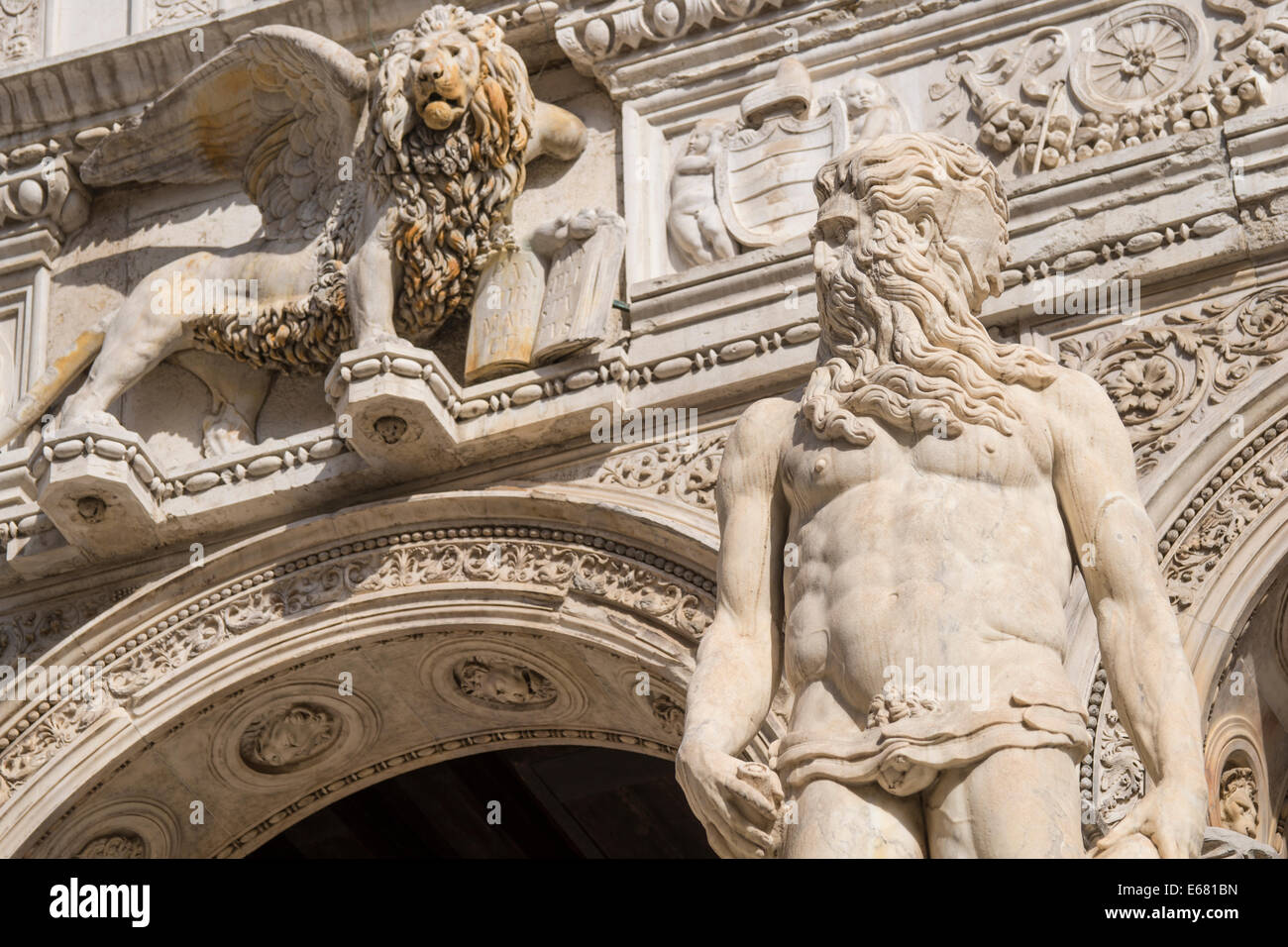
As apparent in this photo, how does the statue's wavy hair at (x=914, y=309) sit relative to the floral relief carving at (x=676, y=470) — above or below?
below

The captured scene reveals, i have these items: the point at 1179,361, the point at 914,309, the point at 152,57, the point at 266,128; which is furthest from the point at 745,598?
the point at 152,57

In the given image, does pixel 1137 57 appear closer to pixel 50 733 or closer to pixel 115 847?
pixel 50 733

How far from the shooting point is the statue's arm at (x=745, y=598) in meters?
5.70

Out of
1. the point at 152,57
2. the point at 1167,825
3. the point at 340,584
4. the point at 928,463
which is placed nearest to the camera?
the point at 1167,825

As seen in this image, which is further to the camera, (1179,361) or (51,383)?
(51,383)

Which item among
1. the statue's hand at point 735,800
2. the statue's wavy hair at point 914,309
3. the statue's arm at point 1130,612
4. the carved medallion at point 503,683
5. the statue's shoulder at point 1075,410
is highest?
the carved medallion at point 503,683

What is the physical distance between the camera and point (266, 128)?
10078 mm

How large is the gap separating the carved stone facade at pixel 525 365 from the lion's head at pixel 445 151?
0.02 m

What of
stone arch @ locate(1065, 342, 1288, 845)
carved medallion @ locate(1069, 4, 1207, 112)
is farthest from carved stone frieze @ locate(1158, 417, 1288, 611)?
carved medallion @ locate(1069, 4, 1207, 112)

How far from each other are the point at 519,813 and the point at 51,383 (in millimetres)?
3495

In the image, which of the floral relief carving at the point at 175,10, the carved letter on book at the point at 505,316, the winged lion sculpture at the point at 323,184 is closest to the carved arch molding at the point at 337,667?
the carved letter on book at the point at 505,316

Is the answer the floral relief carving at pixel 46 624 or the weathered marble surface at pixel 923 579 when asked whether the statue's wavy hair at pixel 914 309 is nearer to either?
the weathered marble surface at pixel 923 579
